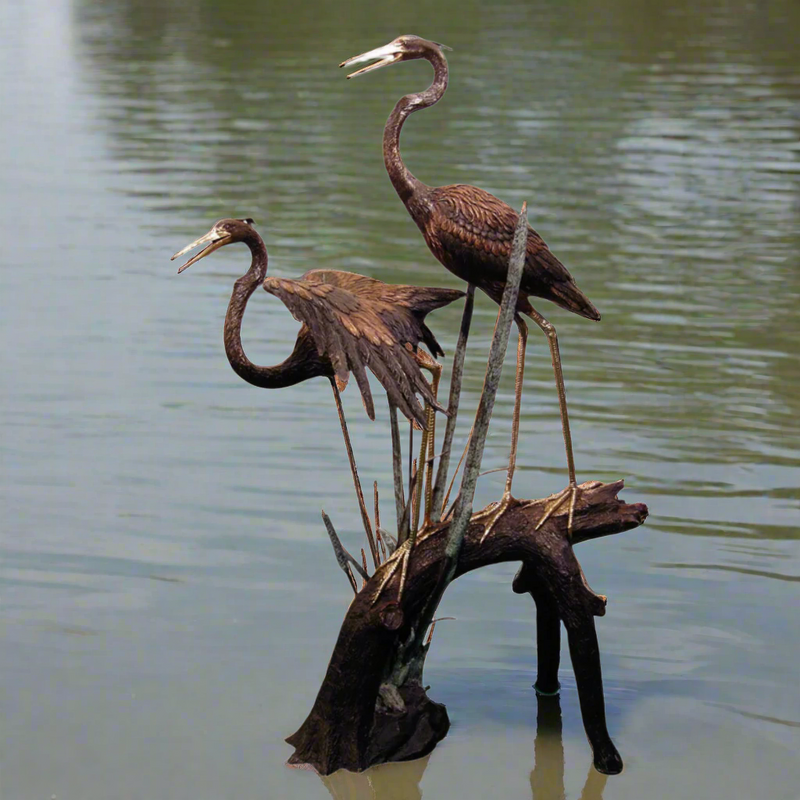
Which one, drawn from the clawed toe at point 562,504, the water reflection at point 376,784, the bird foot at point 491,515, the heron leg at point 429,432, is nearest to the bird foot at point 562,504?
the clawed toe at point 562,504

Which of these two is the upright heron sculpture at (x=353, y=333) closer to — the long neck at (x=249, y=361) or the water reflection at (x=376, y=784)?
the long neck at (x=249, y=361)

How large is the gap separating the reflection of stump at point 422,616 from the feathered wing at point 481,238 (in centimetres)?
96

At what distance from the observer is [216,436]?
10391 mm

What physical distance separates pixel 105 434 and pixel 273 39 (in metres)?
21.2

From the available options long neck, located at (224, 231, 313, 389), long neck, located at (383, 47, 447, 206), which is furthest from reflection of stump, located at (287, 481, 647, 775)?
long neck, located at (383, 47, 447, 206)

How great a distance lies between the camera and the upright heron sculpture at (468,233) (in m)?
5.71

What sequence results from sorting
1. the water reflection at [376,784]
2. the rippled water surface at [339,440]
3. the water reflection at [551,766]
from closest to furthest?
1. the water reflection at [376,784]
2. the water reflection at [551,766]
3. the rippled water surface at [339,440]

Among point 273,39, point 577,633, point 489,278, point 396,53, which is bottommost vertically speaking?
point 273,39

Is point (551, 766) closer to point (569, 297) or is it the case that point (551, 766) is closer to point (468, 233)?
point (569, 297)

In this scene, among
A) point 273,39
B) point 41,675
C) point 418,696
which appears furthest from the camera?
point 273,39

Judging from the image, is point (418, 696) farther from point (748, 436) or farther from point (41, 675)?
point (748, 436)

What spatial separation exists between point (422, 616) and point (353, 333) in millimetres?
1297

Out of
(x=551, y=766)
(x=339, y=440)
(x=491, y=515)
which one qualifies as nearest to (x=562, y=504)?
(x=491, y=515)

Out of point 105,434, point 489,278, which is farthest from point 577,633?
point 105,434
